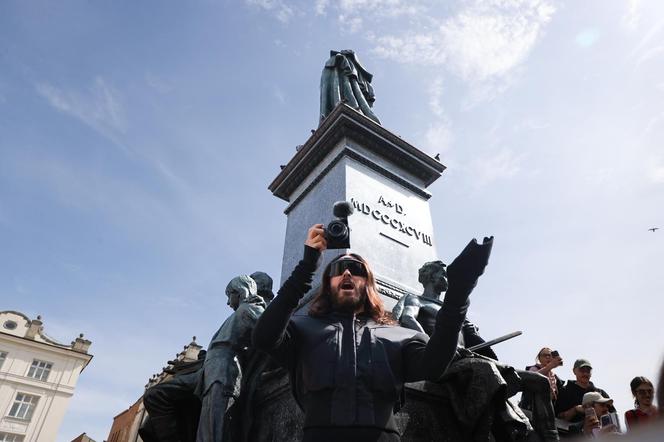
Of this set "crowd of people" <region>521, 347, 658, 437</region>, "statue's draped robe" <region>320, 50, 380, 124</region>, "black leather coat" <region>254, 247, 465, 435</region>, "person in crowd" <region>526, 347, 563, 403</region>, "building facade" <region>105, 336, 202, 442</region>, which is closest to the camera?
"black leather coat" <region>254, 247, 465, 435</region>

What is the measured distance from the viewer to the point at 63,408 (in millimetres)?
40844

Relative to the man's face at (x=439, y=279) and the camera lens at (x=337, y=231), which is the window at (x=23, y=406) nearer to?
the man's face at (x=439, y=279)

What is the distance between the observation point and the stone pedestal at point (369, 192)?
6.09 meters

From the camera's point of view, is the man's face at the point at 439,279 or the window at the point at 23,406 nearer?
the man's face at the point at 439,279

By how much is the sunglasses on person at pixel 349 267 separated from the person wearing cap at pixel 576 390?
374 cm

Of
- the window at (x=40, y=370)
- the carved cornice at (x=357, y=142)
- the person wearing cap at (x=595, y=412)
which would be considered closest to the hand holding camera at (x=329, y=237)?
the person wearing cap at (x=595, y=412)

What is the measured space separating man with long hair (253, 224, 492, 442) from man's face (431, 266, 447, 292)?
256 centimetres

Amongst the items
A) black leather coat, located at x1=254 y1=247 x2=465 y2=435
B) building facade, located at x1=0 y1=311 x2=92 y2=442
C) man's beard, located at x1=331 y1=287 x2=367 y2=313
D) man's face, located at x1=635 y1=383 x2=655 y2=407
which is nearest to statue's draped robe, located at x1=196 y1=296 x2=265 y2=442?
black leather coat, located at x1=254 y1=247 x2=465 y2=435

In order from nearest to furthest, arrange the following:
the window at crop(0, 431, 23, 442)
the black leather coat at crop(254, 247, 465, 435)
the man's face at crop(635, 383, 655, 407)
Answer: the black leather coat at crop(254, 247, 465, 435) < the man's face at crop(635, 383, 655, 407) < the window at crop(0, 431, 23, 442)

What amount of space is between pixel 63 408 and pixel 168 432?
45477 millimetres

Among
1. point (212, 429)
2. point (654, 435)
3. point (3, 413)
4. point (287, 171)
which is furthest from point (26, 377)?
point (654, 435)

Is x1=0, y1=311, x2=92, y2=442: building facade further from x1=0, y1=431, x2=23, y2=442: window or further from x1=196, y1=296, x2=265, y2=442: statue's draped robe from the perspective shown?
x1=196, y1=296, x2=265, y2=442: statue's draped robe

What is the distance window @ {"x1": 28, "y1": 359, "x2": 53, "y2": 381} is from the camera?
134 feet

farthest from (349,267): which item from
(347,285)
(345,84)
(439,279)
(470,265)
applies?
(345,84)
